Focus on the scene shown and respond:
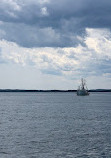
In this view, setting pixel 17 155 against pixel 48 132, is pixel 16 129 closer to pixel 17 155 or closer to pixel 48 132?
pixel 48 132

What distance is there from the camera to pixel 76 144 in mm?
50375

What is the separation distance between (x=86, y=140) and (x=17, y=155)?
14.7 m

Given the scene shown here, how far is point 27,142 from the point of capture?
5181cm

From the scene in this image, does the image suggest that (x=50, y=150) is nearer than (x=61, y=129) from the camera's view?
Yes

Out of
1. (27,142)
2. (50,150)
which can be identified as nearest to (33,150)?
(50,150)

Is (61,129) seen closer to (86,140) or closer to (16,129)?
(16,129)

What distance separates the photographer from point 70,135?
2322 inches

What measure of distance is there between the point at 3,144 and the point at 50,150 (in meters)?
8.99

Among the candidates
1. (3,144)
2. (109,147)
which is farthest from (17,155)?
(109,147)

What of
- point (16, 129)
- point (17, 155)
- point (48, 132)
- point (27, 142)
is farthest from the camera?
point (16, 129)

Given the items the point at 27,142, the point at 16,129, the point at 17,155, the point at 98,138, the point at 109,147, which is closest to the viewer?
the point at 17,155

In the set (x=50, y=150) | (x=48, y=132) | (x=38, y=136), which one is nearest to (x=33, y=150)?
(x=50, y=150)

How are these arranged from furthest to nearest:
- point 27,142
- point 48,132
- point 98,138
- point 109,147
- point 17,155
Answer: point 48,132
point 98,138
point 27,142
point 109,147
point 17,155

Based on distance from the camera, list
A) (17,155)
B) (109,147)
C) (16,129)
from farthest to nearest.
Result: (16,129) < (109,147) < (17,155)
